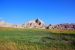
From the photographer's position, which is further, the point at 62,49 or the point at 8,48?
the point at 62,49

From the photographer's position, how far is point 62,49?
2477 centimetres

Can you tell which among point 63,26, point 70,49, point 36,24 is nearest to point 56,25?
point 63,26

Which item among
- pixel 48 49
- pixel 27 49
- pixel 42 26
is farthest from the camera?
pixel 42 26

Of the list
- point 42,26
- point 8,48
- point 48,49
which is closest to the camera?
point 8,48

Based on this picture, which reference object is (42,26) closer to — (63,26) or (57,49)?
(63,26)

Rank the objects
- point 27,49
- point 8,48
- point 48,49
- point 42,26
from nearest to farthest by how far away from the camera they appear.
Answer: point 8,48 < point 27,49 < point 48,49 < point 42,26

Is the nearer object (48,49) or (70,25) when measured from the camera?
(48,49)

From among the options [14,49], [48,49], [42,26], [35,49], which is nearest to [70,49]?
[48,49]

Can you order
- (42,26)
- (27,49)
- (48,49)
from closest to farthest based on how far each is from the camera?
(27,49), (48,49), (42,26)

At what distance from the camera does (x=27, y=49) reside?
2288 centimetres

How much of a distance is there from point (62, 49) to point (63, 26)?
142m

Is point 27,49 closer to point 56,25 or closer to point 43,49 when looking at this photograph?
point 43,49

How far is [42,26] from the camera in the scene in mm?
162750

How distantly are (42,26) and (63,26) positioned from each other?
17.8m
